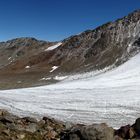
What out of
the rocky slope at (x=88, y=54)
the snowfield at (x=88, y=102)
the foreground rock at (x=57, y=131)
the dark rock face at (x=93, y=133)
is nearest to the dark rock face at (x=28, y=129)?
the foreground rock at (x=57, y=131)

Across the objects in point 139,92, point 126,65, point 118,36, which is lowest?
point 139,92

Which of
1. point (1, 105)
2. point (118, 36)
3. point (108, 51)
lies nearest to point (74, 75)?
point (108, 51)

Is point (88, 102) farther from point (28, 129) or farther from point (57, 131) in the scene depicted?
point (28, 129)

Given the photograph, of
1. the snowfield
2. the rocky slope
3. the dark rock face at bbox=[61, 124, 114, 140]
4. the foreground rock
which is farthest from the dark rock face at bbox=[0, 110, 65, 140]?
the rocky slope

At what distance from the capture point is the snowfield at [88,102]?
34.9 m

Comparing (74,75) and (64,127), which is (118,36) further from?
(64,127)

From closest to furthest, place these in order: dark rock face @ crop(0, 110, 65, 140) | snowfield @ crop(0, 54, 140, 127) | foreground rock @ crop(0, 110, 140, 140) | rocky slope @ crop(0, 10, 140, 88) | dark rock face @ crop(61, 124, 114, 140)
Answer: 1. dark rock face @ crop(61, 124, 114, 140)
2. foreground rock @ crop(0, 110, 140, 140)
3. dark rock face @ crop(0, 110, 65, 140)
4. snowfield @ crop(0, 54, 140, 127)
5. rocky slope @ crop(0, 10, 140, 88)

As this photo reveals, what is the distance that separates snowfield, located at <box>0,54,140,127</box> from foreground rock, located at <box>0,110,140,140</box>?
6791mm

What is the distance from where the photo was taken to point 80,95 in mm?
48906

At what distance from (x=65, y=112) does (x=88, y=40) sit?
252 feet

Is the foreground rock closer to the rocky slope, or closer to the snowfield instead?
the snowfield

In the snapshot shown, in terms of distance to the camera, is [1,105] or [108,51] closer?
[1,105]

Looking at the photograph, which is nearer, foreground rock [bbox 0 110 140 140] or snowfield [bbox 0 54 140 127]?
foreground rock [bbox 0 110 140 140]

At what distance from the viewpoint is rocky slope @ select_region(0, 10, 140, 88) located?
277 feet
